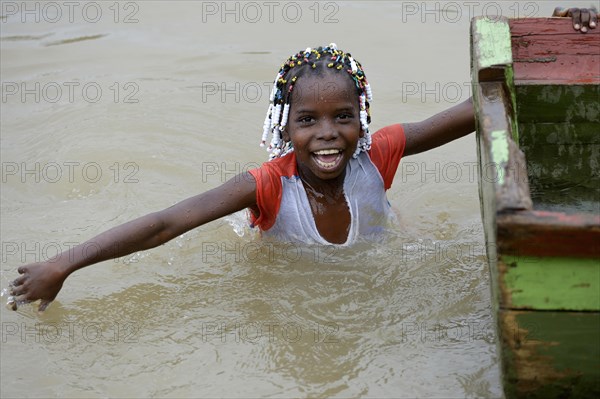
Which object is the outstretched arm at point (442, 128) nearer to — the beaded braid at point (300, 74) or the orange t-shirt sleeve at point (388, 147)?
the orange t-shirt sleeve at point (388, 147)

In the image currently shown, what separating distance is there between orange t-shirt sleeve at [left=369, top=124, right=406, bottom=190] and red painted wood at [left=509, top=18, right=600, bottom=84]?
2.12 ft

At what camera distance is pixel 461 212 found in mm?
4867

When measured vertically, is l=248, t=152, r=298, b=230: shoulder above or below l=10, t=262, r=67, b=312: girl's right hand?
above

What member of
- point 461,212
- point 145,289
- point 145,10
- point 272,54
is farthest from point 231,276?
point 145,10

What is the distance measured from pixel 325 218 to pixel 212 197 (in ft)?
2.07

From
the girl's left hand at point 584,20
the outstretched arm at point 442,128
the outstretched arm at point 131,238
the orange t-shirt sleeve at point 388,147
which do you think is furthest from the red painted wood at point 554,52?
the outstretched arm at point 131,238

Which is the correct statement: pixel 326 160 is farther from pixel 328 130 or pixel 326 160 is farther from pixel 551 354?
pixel 551 354

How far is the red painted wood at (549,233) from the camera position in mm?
2416

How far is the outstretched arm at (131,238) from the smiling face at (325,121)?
0.99 ft

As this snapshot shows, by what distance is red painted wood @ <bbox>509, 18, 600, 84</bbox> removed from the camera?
146 inches

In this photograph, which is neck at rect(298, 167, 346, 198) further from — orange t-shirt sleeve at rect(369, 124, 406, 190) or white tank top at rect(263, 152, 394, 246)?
orange t-shirt sleeve at rect(369, 124, 406, 190)

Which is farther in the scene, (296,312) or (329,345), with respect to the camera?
(296,312)

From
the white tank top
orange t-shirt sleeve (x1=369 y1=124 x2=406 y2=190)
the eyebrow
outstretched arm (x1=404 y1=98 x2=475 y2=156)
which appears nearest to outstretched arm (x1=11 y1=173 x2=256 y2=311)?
the white tank top

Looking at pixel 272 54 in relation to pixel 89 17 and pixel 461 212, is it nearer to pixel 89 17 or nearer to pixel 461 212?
pixel 89 17
